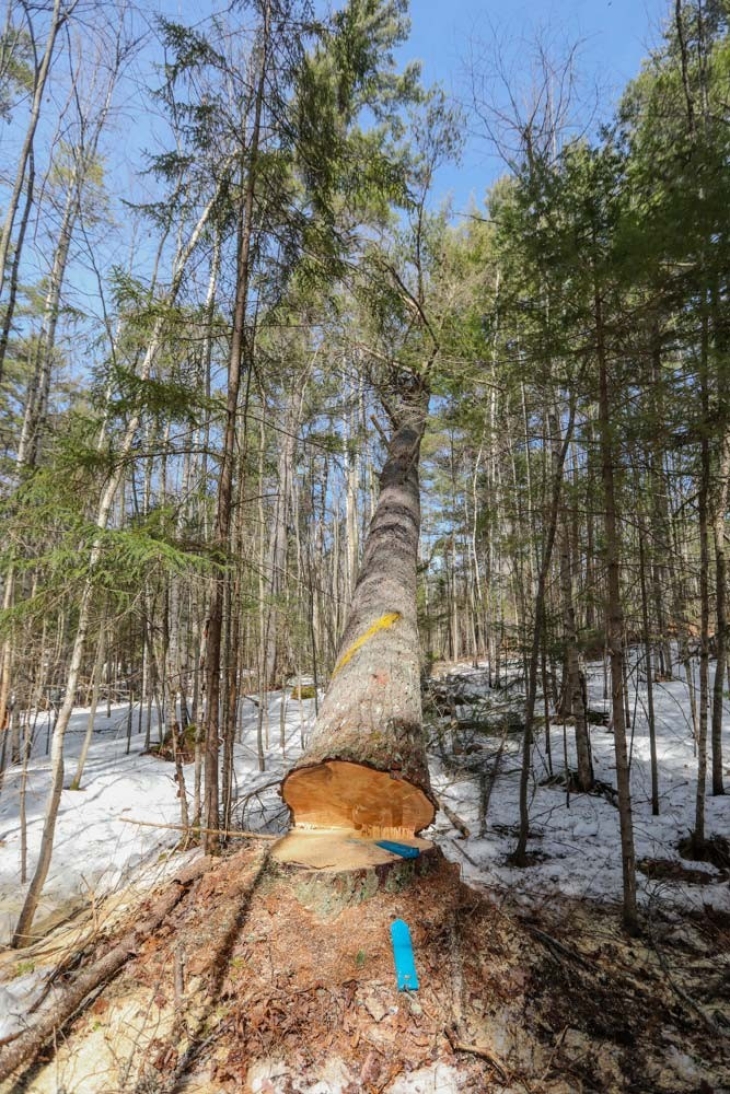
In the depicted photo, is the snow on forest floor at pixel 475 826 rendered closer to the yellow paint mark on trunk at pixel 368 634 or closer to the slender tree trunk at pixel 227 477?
the slender tree trunk at pixel 227 477

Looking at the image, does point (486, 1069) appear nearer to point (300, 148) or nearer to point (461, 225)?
point (300, 148)

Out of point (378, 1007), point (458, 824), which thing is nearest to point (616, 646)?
point (378, 1007)

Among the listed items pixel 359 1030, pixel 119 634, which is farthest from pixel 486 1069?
pixel 119 634

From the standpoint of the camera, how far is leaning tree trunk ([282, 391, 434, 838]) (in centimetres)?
277

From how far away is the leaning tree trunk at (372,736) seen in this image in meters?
2.77

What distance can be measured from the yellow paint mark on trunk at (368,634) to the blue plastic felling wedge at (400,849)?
4.44 ft

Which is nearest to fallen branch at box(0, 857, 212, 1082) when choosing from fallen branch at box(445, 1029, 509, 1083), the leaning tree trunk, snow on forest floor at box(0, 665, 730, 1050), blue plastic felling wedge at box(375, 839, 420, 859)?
snow on forest floor at box(0, 665, 730, 1050)

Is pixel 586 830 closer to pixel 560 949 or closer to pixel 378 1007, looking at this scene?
pixel 560 949

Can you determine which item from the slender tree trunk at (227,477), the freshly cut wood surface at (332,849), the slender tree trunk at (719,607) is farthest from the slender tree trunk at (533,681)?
the slender tree trunk at (227,477)

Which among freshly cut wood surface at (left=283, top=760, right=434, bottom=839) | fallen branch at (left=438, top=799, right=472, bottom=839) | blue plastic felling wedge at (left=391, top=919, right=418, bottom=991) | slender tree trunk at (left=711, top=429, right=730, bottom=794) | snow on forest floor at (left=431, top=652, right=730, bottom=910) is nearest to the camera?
blue plastic felling wedge at (left=391, top=919, right=418, bottom=991)

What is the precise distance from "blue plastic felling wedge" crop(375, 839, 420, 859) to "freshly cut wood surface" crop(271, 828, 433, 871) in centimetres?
2

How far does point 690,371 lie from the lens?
2.98 m

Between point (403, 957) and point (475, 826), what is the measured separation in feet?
8.32

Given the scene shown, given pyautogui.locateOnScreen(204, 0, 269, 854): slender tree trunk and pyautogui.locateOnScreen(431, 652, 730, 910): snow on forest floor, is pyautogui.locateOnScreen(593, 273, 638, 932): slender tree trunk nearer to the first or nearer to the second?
pyautogui.locateOnScreen(431, 652, 730, 910): snow on forest floor
